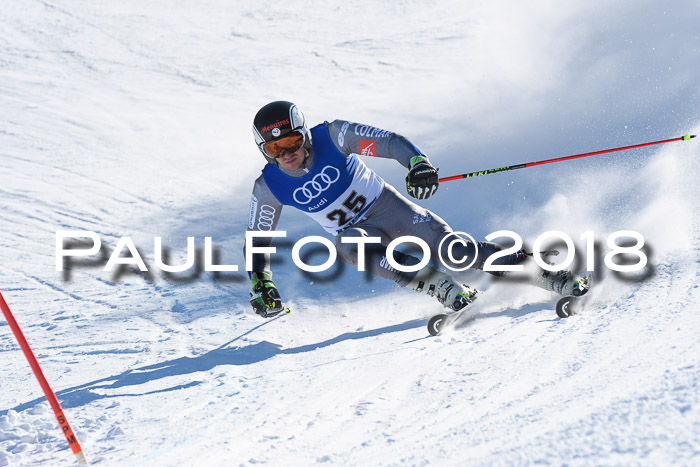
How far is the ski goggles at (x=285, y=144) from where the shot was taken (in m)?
4.03

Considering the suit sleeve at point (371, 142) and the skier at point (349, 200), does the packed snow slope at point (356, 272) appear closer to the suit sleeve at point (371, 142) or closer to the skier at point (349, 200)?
the skier at point (349, 200)

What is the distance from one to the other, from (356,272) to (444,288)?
6.44 feet

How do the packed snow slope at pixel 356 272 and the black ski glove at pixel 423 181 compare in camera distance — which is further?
the black ski glove at pixel 423 181

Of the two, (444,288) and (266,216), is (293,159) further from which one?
(444,288)

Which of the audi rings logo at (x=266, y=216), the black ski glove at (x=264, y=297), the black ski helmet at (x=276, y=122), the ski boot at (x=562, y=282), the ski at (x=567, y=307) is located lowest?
the black ski glove at (x=264, y=297)

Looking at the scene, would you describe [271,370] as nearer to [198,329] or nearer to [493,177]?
[198,329]

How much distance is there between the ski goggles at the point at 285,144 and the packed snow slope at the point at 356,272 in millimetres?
1265

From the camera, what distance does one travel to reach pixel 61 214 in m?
7.64

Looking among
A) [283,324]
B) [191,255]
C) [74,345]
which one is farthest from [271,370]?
[191,255]

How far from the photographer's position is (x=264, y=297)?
4137mm

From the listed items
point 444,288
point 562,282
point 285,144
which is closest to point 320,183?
point 285,144

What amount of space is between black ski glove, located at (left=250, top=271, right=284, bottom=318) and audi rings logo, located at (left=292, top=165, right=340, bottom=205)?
1.95 ft

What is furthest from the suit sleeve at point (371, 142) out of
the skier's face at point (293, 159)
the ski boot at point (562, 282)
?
the ski boot at point (562, 282)

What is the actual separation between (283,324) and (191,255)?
2.23 metres
